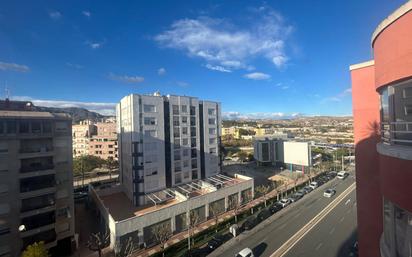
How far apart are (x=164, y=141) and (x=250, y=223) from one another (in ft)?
59.5

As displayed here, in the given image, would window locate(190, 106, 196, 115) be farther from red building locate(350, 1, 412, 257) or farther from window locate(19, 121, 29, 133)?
red building locate(350, 1, 412, 257)

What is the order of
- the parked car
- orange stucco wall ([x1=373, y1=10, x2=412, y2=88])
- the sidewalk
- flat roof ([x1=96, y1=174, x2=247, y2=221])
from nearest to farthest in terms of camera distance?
1. orange stucco wall ([x1=373, y1=10, x2=412, y2=88])
2. the sidewalk
3. the parked car
4. flat roof ([x1=96, y1=174, x2=247, y2=221])

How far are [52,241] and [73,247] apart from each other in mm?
2897

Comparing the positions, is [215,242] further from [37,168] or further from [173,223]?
[37,168]

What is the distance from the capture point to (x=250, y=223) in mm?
31219

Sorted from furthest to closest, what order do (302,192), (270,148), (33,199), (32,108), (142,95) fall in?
1. (270,148)
2. (302,192)
3. (142,95)
4. (32,108)
5. (33,199)

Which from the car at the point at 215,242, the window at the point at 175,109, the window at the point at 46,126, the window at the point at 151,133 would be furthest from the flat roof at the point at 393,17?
the window at the point at 175,109

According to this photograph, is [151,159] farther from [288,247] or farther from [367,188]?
[367,188]

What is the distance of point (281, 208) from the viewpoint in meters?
37.3

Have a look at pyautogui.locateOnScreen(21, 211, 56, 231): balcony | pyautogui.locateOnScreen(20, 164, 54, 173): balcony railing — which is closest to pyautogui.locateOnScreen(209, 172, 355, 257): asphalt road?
pyautogui.locateOnScreen(21, 211, 56, 231): balcony

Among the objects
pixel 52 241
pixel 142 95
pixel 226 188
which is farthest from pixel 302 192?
pixel 52 241

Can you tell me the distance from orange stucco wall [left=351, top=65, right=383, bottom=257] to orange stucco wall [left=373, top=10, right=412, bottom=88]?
13.5 feet

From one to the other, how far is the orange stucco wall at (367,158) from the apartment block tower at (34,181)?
95.8 ft

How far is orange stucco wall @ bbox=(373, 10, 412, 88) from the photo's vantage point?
15.9 ft
